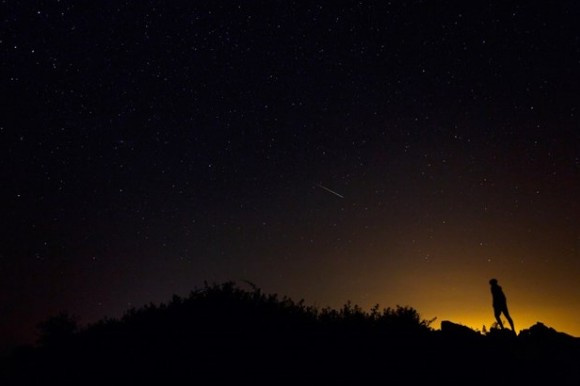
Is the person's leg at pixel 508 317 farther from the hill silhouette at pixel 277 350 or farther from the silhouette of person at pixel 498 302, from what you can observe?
the hill silhouette at pixel 277 350

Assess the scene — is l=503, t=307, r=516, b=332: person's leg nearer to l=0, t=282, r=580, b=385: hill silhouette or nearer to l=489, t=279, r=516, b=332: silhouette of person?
l=489, t=279, r=516, b=332: silhouette of person

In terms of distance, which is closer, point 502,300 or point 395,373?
point 395,373

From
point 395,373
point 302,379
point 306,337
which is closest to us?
point 302,379

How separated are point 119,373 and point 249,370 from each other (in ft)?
6.97

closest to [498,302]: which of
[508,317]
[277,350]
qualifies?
[508,317]

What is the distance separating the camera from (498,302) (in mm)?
12562

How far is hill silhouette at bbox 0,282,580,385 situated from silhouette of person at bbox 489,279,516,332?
2.07 m

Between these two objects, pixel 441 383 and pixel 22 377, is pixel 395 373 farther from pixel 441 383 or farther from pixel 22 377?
pixel 22 377

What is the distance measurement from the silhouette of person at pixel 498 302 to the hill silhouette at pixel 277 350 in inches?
81.4

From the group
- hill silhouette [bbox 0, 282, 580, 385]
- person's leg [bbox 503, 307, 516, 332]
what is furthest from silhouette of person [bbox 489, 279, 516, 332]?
hill silhouette [bbox 0, 282, 580, 385]

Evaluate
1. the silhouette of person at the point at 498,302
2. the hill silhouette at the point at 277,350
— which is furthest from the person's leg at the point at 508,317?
the hill silhouette at the point at 277,350

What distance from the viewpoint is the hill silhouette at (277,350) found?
21.1ft

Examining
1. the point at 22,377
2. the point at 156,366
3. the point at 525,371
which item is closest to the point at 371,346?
the point at 525,371

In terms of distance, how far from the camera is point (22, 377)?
7988 millimetres
